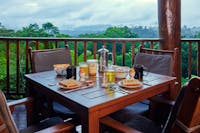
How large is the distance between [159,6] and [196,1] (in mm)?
989

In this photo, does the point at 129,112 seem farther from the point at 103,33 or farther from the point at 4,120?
the point at 103,33

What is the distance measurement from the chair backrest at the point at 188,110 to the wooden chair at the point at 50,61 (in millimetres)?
1163

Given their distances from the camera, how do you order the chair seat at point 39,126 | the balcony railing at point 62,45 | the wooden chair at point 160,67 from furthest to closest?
the balcony railing at point 62,45
the wooden chair at point 160,67
the chair seat at point 39,126

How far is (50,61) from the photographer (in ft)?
8.75

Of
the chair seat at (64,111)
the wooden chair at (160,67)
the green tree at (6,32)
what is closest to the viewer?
the wooden chair at (160,67)

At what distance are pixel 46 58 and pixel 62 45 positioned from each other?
1252 millimetres

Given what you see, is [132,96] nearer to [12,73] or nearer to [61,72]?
[61,72]

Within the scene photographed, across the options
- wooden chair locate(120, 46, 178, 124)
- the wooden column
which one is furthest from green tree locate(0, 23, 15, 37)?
the wooden column

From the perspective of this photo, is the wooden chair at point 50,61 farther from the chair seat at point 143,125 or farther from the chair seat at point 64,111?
the chair seat at point 143,125

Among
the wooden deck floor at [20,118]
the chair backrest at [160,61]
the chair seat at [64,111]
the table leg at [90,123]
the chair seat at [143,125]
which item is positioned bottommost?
the wooden deck floor at [20,118]

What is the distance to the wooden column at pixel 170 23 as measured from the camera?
3699mm

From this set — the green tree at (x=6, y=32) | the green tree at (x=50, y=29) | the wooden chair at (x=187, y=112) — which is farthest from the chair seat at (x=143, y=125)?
the green tree at (x=6, y=32)

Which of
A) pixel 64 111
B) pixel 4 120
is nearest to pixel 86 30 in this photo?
pixel 64 111

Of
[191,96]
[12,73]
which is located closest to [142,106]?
[191,96]
